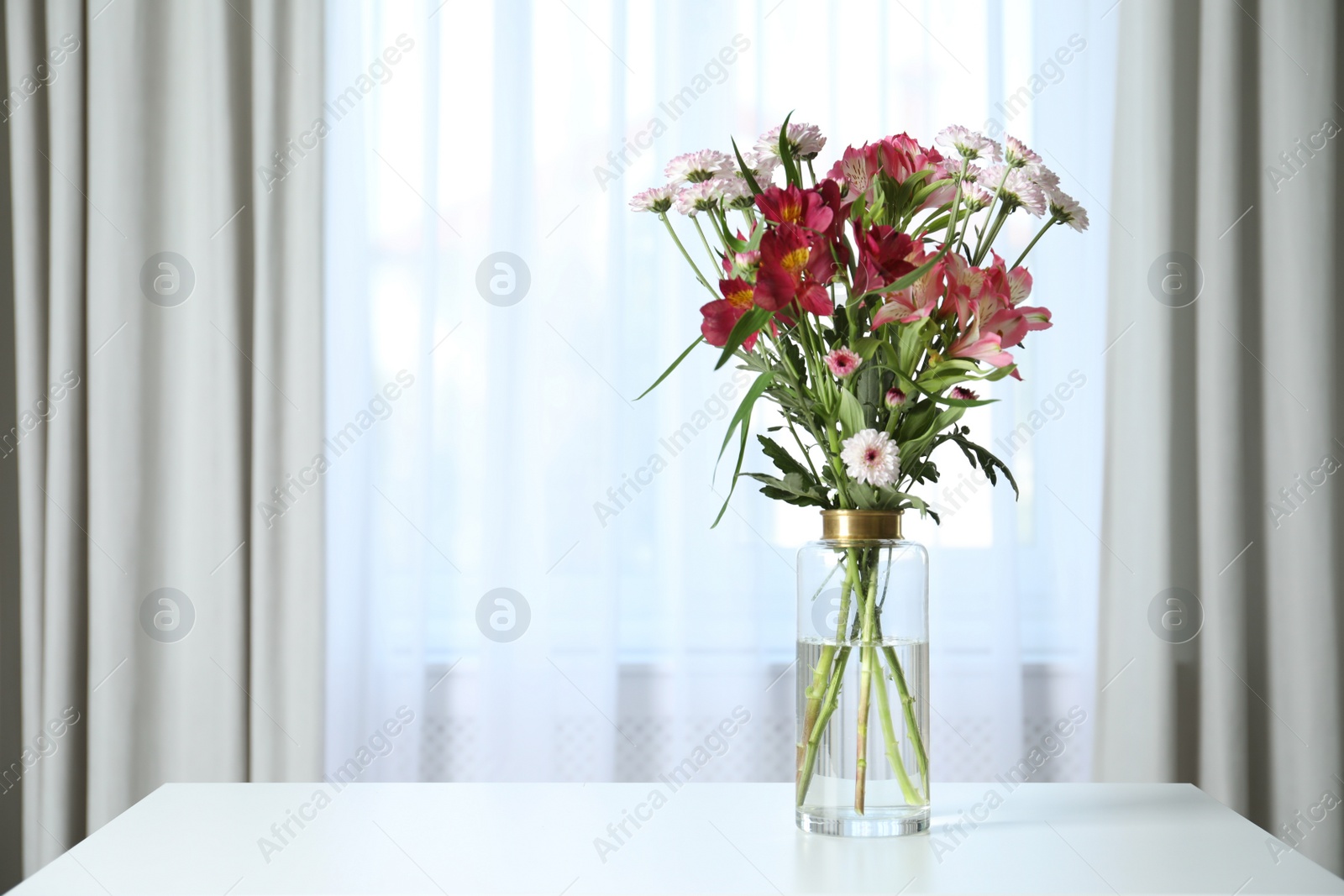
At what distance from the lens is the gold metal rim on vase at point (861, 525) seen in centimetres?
95

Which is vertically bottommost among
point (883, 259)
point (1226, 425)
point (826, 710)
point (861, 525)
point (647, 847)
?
point (647, 847)

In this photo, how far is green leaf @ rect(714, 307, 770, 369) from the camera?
89 cm

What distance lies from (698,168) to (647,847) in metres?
0.61

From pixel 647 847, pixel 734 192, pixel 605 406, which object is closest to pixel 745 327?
pixel 734 192

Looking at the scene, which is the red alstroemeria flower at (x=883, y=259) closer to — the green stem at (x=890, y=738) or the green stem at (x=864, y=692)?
the green stem at (x=864, y=692)

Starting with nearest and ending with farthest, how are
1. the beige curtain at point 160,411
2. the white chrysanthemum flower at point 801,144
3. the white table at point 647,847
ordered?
the white table at point 647,847, the white chrysanthemum flower at point 801,144, the beige curtain at point 160,411

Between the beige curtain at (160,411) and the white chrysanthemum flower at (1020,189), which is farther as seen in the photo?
the beige curtain at (160,411)

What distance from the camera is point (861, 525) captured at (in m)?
0.95

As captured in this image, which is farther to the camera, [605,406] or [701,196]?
[605,406]

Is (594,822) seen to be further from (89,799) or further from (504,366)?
(89,799)

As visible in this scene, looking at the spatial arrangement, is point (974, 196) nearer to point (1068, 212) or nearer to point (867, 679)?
point (1068, 212)

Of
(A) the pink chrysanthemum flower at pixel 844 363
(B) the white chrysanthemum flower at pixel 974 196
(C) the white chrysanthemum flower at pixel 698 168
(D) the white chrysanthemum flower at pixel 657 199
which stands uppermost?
(C) the white chrysanthemum flower at pixel 698 168

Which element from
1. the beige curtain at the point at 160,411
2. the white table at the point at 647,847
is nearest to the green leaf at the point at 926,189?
the white table at the point at 647,847

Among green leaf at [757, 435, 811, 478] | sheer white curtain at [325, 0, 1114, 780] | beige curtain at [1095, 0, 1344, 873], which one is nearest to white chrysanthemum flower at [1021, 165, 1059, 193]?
green leaf at [757, 435, 811, 478]
